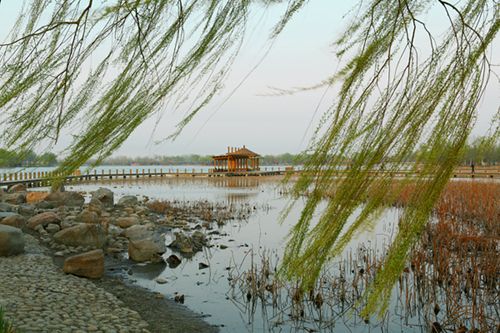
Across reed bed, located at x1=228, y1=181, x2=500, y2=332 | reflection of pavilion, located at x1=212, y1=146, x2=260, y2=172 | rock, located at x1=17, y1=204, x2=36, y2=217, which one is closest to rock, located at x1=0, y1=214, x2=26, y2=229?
rock, located at x1=17, y1=204, x2=36, y2=217

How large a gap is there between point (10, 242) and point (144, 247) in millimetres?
2114

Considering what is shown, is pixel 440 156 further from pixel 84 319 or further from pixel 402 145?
pixel 84 319

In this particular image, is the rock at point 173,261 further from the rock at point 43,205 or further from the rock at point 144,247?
the rock at point 43,205

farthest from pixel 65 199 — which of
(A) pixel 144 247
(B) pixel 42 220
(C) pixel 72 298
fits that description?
(C) pixel 72 298

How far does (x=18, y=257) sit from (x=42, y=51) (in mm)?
5142

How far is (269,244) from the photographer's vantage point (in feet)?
27.9

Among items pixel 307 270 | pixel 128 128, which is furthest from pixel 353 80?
pixel 128 128

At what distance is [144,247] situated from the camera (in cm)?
650

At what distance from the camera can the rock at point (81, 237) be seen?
6645 millimetres

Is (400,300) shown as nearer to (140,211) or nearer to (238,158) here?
(140,211)

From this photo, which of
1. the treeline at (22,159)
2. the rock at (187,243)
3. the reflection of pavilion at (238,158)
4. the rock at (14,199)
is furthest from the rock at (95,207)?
the reflection of pavilion at (238,158)

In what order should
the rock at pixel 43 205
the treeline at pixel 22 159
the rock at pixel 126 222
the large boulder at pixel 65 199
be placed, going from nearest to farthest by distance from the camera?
1. the treeline at pixel 22 159
2. the rock at pixel 126 222
3. the rock at pixel 43 205
4. the large boulder at pixel 65 199

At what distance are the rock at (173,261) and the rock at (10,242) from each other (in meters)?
2.41

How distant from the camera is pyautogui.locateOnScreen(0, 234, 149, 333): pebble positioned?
130 inches
